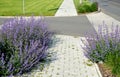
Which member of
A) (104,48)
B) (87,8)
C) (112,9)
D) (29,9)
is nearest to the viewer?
(104,48)

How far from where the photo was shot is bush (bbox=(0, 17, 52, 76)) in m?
6.77

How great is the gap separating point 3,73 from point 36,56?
4.03 feet

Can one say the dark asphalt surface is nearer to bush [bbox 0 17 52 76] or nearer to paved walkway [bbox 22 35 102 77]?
paved walkway [bbox 22 35 102 77]

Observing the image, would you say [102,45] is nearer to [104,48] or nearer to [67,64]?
[104,48]

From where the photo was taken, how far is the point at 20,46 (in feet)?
24.1

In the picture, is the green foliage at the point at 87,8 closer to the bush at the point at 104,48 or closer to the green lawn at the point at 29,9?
the green lawn at the point at 29,9

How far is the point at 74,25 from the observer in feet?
52.7

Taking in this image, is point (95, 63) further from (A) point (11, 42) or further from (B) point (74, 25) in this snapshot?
(B) point (74, 25)

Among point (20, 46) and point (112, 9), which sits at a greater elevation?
point (20, 46)

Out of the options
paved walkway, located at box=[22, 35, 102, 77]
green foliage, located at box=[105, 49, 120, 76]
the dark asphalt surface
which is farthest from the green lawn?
green foliage, located at box=[105, 49, 120, 76]

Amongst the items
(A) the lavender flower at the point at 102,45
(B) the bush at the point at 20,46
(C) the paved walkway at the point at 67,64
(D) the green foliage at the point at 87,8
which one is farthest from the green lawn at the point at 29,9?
(A) the lavender flower at the point at 102,45

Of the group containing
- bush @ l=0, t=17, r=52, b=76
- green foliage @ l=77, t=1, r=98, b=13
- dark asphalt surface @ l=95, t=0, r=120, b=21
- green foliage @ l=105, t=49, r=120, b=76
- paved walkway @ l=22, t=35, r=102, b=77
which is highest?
bush @ l=0, t=17, r=52, b=76

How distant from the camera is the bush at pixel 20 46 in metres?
6.77

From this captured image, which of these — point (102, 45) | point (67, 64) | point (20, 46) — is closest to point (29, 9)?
point (67, 64)
